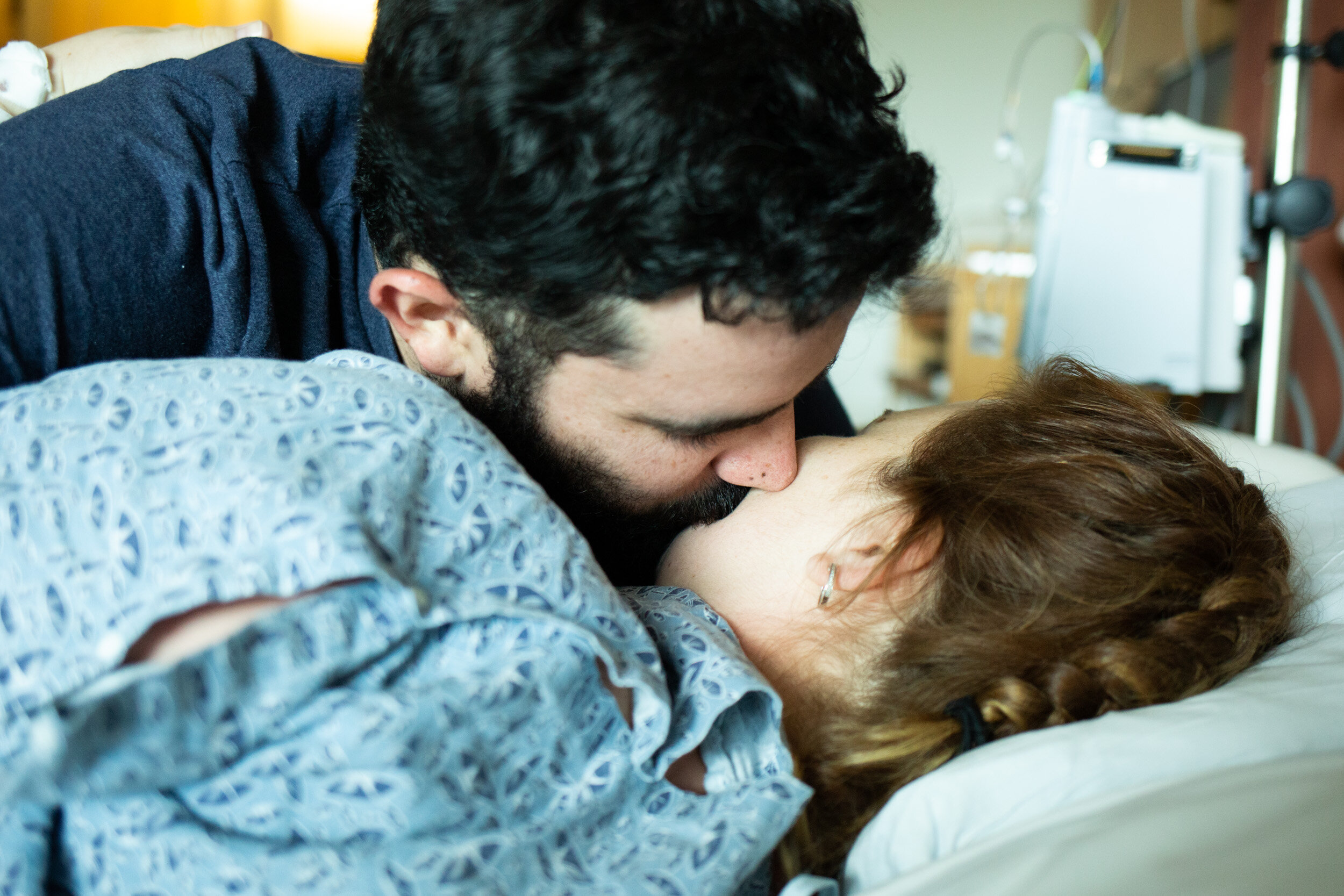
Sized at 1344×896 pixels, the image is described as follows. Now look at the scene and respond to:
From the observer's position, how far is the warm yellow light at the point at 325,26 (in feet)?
7.32

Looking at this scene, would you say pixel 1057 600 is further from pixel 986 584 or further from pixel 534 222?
pixel 534 222

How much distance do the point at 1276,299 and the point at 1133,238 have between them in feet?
0.89

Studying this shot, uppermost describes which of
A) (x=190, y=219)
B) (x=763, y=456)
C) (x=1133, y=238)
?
(x=190, y=219)

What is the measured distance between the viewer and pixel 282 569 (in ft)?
1.56

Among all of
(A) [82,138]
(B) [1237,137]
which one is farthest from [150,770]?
(B) [1237,137]

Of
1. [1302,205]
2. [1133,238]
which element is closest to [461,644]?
[1133,238]

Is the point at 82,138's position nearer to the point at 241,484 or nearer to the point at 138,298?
the point at 138,298

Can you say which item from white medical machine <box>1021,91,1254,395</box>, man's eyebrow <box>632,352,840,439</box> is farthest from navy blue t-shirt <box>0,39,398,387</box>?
white medical machine <box>1021,91,1254,395</box>

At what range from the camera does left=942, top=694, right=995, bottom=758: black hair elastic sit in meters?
0.68

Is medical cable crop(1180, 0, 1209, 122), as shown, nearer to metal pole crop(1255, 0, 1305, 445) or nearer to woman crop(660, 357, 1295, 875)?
metal pole crop(1255, 0, 1305, 445)

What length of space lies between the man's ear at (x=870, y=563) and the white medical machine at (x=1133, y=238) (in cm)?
85

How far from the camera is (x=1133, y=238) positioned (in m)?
1.55

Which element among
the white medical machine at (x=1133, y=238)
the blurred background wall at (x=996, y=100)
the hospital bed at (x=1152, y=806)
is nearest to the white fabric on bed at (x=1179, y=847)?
the hospital bed at (x=1152, y=806)

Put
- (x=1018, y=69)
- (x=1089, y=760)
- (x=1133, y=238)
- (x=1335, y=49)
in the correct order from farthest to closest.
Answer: (x=1018, y=69), (x=1133, y=238), (x=1335, y=49), (x=1089, y=760)
